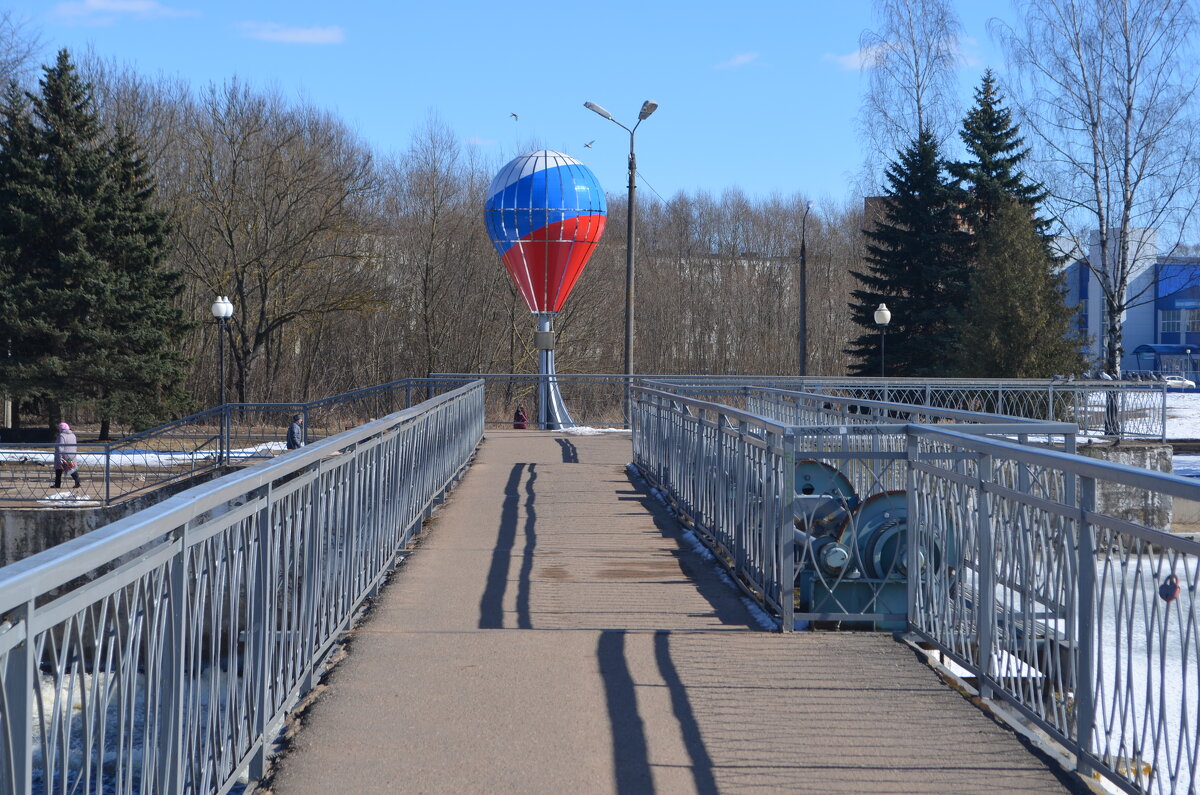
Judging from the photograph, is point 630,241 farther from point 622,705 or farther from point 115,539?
point 115,539

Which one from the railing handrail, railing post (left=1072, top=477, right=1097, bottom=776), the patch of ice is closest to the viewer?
the railing handrail

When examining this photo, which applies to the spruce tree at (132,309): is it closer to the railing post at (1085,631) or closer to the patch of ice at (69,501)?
the patch of ice at (69,501)

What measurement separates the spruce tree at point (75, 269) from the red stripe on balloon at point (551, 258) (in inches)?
479

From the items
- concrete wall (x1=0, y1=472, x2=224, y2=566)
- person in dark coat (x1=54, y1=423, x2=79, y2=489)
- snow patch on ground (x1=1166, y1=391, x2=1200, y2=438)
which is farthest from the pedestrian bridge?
snow patch on ground (x1=1166, y1=391, x2=1200, y2=438)

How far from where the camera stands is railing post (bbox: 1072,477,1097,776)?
394 centimetres

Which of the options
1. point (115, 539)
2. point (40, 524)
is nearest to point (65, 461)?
point (40, 524)

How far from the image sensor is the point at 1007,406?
26484 mm

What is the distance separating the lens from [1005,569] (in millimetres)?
4820

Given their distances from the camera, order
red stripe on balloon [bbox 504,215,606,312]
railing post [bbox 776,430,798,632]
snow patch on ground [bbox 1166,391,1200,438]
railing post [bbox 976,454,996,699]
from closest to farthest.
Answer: railing post [bbox 976,454,996,699]
railing post [bbox 776,430,798,632]
red stripe on balloon [bbox 504,215,606,312]
snow patch on ground [bbox 1166,391,1200,438]

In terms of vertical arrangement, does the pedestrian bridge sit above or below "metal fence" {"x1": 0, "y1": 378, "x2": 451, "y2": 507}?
above

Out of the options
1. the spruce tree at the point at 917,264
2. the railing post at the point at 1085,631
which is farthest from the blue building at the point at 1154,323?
the railing post at the point at 1085,631

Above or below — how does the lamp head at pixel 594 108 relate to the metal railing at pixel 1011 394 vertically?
above

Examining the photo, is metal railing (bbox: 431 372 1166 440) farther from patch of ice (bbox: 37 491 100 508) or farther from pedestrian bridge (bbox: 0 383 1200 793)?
pedestrian bridge (bbox: 0 383 1200 793)

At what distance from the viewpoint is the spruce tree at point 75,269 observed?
33.1 metres
